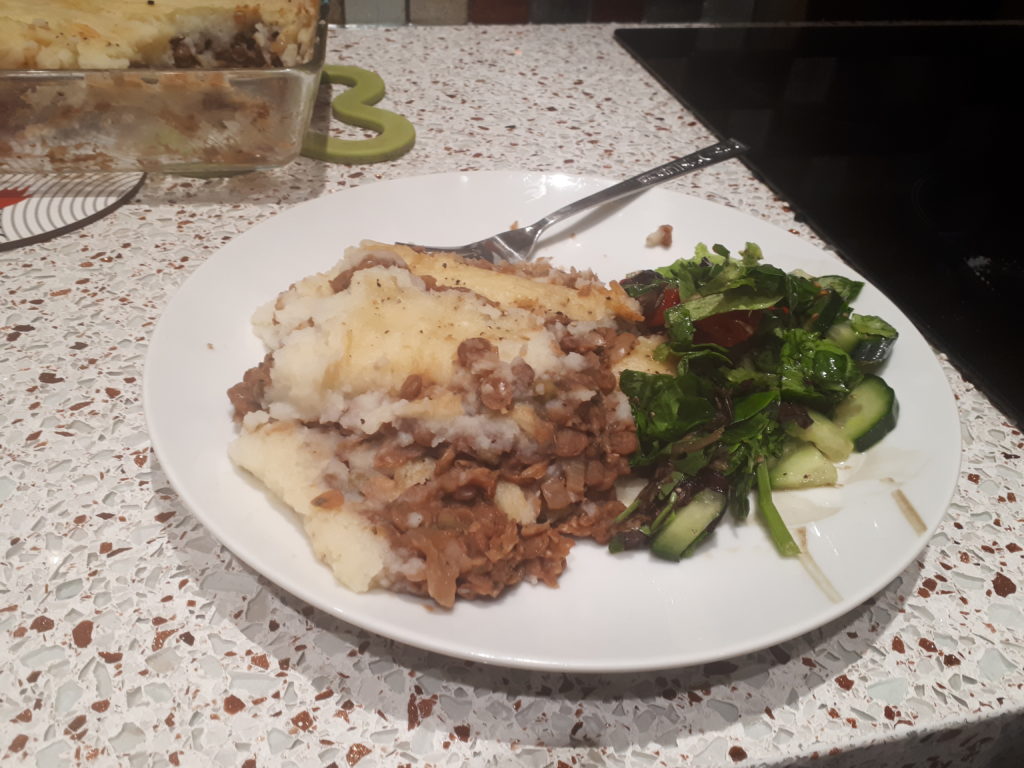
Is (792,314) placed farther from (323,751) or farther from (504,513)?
(323,751)

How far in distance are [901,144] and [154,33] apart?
291 centimetres

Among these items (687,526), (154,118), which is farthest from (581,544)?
(154,118)

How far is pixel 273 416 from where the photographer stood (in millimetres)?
1451

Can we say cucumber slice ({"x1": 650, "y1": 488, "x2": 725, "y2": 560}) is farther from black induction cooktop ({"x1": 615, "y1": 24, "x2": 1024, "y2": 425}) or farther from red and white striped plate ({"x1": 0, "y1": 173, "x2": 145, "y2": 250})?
red and white striped plate ({"x1": 0, "y1": 173, "x2": 145, "y2": 250})

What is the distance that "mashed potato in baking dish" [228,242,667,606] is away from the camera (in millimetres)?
1251

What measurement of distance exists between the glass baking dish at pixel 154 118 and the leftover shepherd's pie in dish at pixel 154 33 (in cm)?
9

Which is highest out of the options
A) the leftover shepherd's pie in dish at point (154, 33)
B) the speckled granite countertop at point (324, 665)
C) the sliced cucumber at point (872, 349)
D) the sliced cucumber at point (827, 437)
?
the leftover shepherd's pie in dish at point (154, 33)

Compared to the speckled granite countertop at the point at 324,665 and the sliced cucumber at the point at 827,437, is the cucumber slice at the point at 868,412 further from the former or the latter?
the speckled granite countertop at the point at 324,665

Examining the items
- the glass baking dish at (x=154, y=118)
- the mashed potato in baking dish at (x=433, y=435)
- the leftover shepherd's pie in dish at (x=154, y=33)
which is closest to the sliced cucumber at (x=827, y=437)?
the mashed potato in baking dish at (x=433, y=435)

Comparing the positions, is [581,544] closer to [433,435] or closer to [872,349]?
[433,435]

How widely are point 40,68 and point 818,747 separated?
2.61 meters

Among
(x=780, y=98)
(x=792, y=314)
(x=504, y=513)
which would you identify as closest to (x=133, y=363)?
(x=504, y=513)

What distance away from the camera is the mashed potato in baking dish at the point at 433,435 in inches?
49.3

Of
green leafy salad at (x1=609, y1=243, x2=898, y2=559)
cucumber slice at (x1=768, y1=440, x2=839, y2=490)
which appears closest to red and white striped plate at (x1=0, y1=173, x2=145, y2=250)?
green leafy salad at (x1=609, y1=243, x2=898, y2=559)
